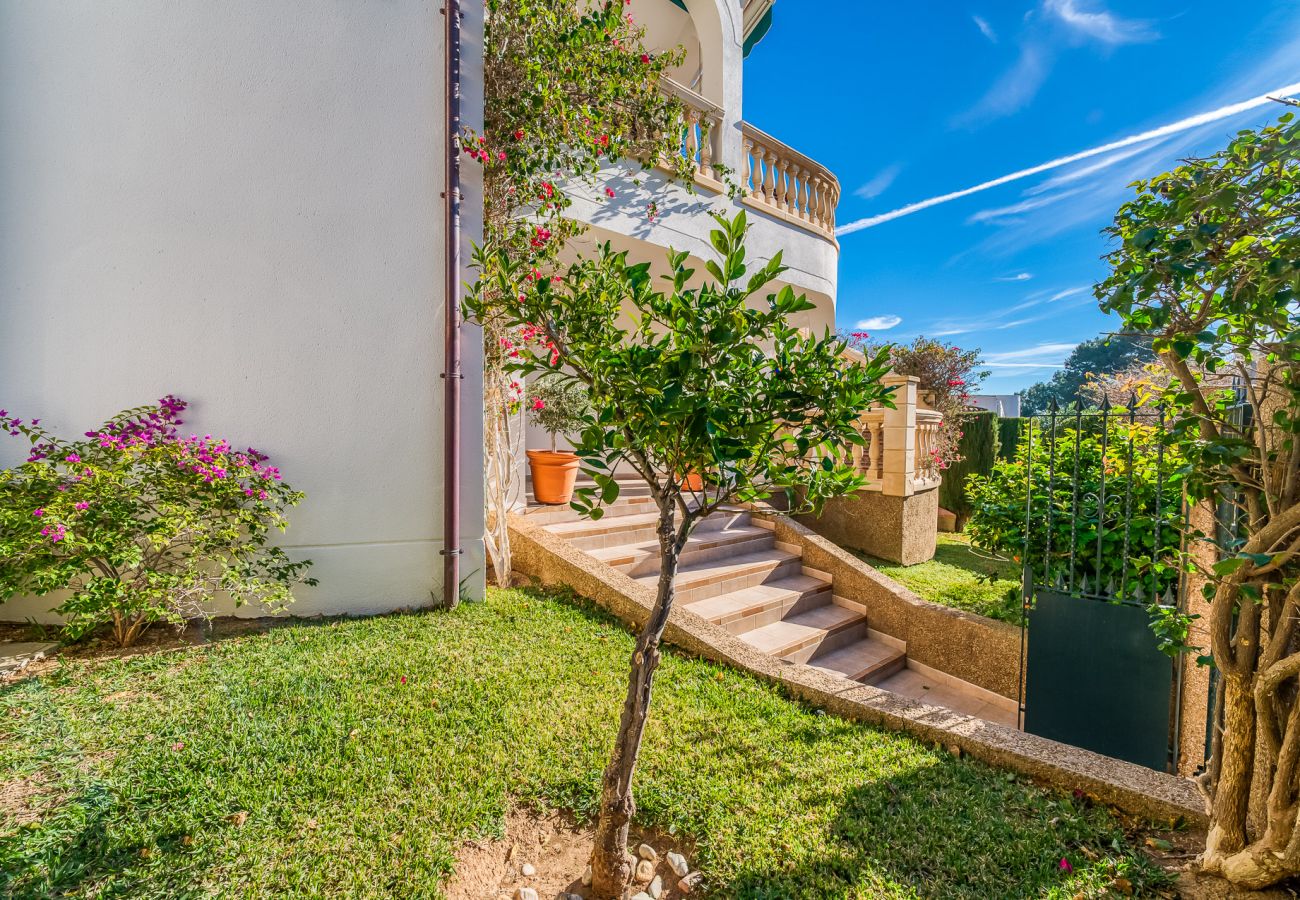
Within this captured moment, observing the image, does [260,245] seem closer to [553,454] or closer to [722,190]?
[553,454]

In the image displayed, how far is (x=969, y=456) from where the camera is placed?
11.1 metres

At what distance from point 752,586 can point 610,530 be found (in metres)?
1.57

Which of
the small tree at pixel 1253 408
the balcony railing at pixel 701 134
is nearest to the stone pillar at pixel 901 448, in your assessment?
the balcony railing at pixel 701 134

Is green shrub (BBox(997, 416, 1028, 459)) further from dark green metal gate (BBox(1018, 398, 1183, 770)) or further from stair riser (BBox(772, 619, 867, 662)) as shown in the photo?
stair riser (BBox(772, 619, 867, 662))

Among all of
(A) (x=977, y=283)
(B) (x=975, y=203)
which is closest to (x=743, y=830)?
(B) (x=975, y=203)

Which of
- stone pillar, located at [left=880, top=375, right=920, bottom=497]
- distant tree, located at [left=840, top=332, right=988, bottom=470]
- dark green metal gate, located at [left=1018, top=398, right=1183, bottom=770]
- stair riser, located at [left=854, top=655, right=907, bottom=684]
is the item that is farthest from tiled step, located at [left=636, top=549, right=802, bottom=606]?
distant tree, located at [left=840, top=332, right=988, bottom=470]

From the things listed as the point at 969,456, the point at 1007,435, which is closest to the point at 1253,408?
the point at 969,456

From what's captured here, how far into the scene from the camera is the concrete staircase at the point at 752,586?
15.8 ft

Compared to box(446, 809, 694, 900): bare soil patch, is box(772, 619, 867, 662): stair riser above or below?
below

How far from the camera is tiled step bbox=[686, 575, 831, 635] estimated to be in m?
4.78

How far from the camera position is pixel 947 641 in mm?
4871

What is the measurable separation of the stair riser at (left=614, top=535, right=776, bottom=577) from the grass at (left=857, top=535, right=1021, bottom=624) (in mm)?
1593

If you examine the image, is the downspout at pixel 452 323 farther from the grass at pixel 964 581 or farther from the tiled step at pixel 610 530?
the grass at pixel 964 581

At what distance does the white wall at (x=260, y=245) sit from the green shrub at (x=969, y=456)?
9435 mm
